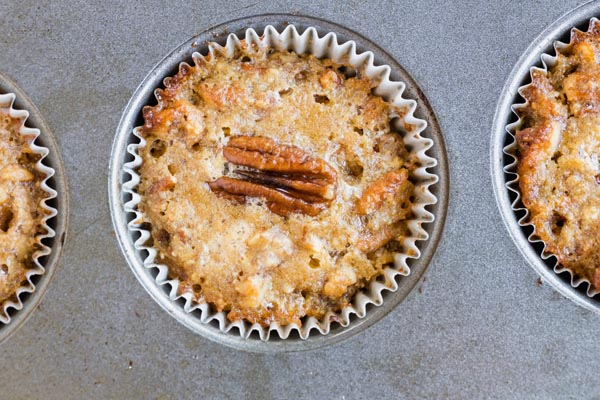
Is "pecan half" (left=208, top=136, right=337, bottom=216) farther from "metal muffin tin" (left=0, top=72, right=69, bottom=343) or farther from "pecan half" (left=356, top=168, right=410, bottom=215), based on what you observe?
"metal muffin tin" (left=0, top=72, right=69, bottom=343)

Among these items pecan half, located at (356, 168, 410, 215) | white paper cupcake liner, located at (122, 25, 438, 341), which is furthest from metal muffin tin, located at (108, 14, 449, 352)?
pecan half, located at (356, 168, 410, 215)

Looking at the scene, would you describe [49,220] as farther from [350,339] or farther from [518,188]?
[518,188]

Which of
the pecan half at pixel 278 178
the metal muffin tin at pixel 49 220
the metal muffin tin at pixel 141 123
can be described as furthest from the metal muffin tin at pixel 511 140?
the metal muffin tin at pixel 49 220

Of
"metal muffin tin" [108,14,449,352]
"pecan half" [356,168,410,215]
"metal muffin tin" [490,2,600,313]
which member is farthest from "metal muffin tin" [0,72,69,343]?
"metal muffin tin" [490,2,600,313]

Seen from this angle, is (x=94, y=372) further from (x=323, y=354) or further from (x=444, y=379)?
(x=444, y=379)

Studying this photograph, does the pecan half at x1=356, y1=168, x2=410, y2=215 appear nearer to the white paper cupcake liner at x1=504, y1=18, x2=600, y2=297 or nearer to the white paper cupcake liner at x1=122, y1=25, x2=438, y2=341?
the white paper cupcake liner at x1=122, y1=25, x2=438, y2=341
